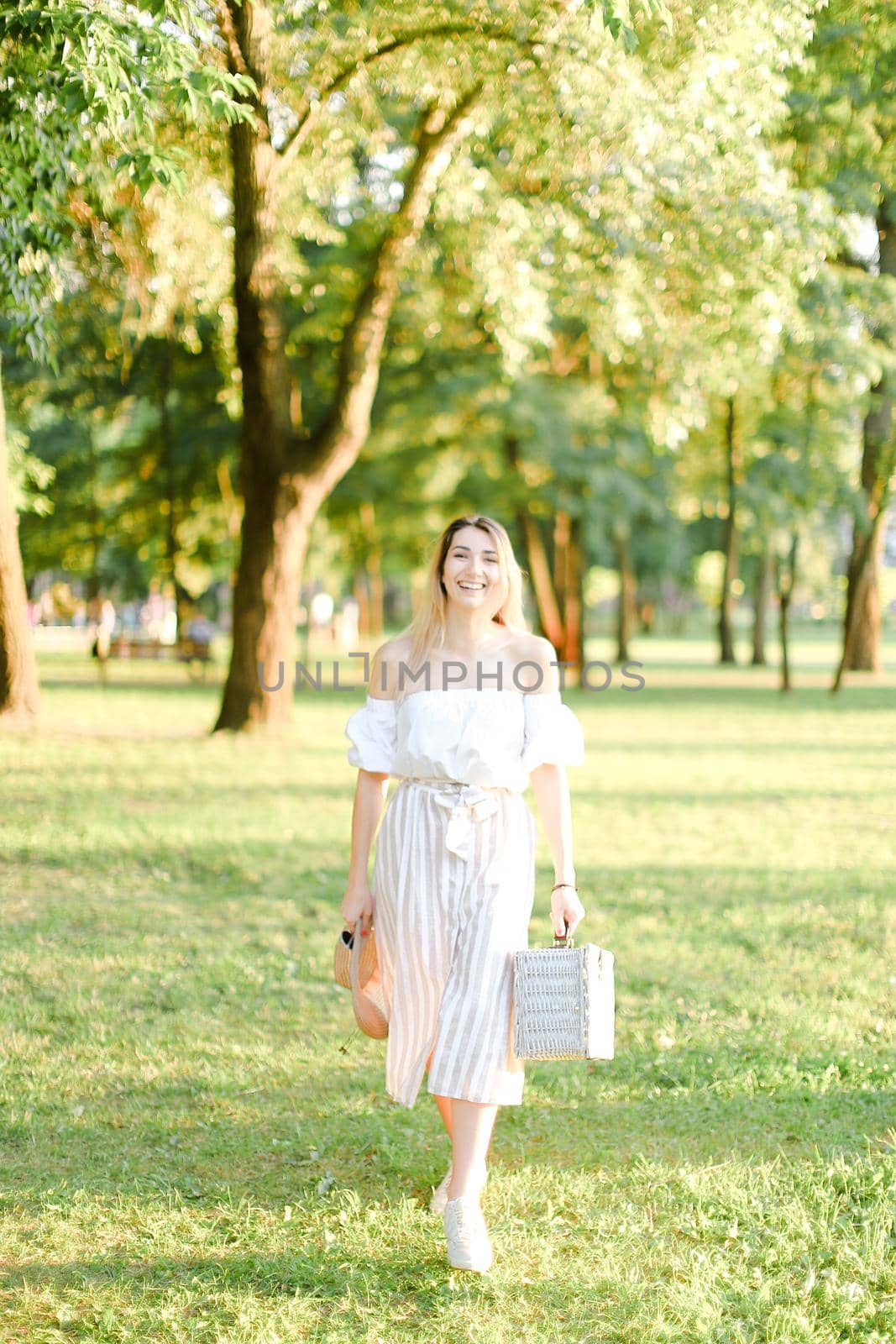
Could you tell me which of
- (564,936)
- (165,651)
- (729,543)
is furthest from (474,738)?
(729,543)

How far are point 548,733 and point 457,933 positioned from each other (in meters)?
0.64

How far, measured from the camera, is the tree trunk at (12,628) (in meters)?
13.3

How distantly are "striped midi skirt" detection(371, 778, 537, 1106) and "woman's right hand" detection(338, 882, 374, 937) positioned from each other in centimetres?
18

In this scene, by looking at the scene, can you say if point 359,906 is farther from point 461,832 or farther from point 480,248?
point 480,248

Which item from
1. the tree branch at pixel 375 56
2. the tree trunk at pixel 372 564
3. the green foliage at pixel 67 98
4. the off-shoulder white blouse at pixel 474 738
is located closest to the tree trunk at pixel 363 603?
the tree trunk at pixel 372 564

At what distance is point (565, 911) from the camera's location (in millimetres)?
3732

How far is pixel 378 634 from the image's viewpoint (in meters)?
42.0

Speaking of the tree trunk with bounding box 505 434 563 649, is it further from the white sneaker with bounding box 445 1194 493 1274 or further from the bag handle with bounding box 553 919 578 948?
the white sneaker with bounding box 445 1194 493 1274

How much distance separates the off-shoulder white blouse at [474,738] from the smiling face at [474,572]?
0.98 feet

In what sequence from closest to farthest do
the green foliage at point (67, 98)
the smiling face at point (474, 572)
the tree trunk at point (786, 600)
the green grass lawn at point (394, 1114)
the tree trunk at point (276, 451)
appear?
the green grass lawn at point (394, 1114) → the smiling face at point (474, 572) → the green foliage at point (67, 98) → the tree trunk at point (276, 451) → the tree trunk at point (786, 600)

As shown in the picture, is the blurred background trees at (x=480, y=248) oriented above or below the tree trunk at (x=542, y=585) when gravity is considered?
above

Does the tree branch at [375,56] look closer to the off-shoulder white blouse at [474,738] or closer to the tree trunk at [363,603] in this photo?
the off-shoulder white blouse at [474,738]

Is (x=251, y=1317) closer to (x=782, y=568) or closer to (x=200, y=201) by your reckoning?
(x=200, y=201)

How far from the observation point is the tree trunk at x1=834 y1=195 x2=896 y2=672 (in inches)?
865
